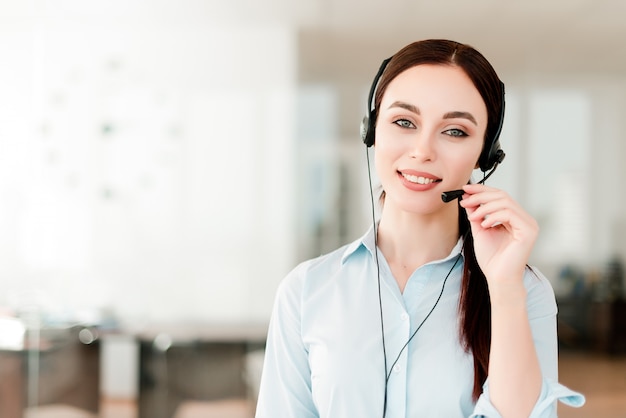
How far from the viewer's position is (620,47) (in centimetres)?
316

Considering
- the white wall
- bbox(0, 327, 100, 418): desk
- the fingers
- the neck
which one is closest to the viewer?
the fingers

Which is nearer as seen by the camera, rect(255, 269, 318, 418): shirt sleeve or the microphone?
the microphone

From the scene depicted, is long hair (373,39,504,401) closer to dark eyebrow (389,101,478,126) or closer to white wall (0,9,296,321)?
dark eyebrow (389,101,478,126)

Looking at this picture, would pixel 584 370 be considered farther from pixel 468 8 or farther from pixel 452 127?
pixel 452 127

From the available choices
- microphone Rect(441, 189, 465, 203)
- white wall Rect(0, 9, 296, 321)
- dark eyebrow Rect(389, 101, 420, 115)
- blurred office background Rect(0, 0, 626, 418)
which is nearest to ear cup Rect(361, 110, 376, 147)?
dark eyebrow Rect(389, 101, 420, 115)

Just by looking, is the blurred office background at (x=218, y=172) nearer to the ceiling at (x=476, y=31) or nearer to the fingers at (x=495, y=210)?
the ceiling at (x=476, y=31)

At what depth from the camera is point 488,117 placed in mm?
1199

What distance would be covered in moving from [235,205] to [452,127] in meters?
2.27

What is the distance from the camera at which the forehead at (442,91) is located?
1.15 metres

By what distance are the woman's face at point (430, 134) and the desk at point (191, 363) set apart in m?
2.34

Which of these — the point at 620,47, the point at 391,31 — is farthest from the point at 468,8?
the point at 620,47

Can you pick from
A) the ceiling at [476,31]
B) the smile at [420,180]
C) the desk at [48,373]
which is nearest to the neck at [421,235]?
the smile at [420,180]

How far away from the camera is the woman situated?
1074 mm

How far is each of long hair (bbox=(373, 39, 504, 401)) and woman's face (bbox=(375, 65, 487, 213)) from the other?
1 cm
